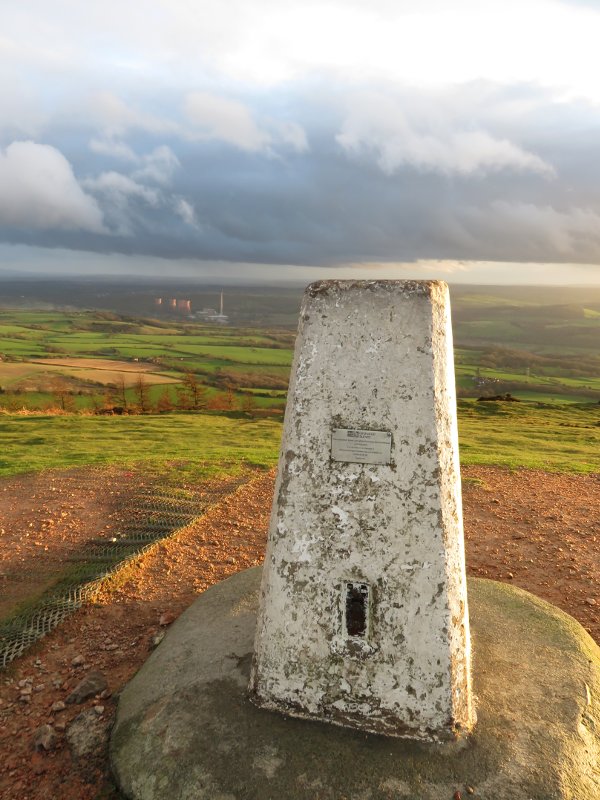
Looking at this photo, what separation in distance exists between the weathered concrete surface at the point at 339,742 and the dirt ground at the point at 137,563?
522 millimetres

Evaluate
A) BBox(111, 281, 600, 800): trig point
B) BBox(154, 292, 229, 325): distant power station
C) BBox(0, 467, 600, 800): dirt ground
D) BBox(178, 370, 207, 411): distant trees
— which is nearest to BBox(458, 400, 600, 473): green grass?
BBox(0, 467, 600, 800): dirt ground

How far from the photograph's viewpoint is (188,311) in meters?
185

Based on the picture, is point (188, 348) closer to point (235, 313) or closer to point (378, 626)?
point (378, 626)

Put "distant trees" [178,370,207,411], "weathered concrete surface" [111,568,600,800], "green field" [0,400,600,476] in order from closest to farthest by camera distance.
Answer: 1. "weathered concrete surface" [111,568,600,800]
2. "green field" [0,400,600,476]
3. "distant trees" [178,370,207,411]

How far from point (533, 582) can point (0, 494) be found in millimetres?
10563

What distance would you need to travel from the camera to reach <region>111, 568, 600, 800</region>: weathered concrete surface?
3.94 metres

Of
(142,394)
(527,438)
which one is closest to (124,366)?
(142,394)

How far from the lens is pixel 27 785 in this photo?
14.4 feet

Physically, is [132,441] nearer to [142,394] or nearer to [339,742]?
[339,742]

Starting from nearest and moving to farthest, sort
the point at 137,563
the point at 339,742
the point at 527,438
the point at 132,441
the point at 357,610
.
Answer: the point at 339,742, the point at 357,610, the point at 137,563, the point at 132,441, the point at 527,438

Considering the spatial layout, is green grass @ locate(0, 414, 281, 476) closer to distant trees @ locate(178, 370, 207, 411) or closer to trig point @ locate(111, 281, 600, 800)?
trig point @ locate(111, 281, 600, 800)

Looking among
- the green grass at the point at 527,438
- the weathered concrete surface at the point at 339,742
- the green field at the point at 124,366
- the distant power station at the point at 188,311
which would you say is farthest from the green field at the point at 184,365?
the distant power station at the point at 188,311

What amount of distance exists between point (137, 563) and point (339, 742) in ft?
15.7

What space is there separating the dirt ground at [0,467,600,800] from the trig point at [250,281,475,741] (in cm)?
205
